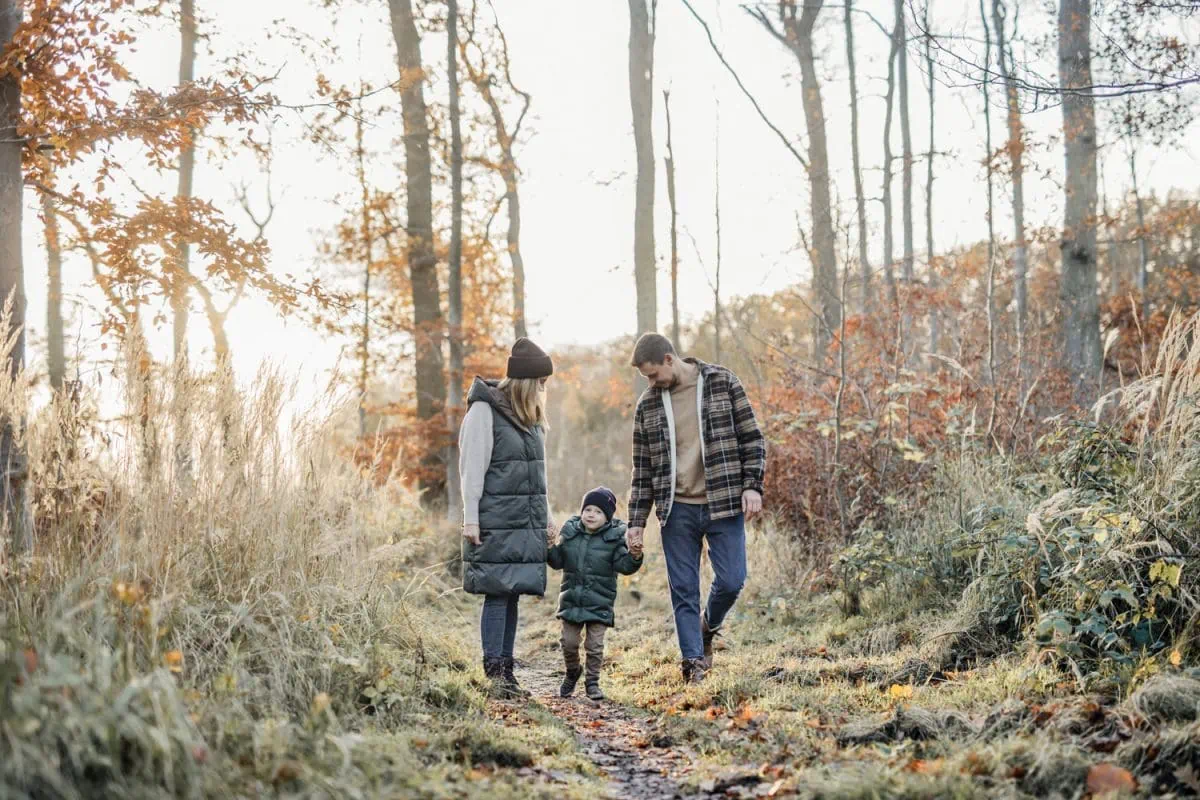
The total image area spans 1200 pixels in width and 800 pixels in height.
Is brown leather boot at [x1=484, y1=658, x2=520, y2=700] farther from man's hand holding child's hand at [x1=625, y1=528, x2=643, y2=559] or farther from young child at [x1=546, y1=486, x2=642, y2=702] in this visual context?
man's hand holding child's hand at [x1=625, y1=528, x2=643, y2=559]

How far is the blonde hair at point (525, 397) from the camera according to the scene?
4867 mm

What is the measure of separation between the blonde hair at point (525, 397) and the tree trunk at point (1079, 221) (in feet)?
26.1

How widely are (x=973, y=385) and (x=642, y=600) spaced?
3548 mm

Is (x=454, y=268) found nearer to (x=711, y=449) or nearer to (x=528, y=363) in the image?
(x=528, y=363)

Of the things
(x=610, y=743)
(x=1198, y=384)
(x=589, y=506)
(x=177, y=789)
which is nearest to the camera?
(x=177, y=789)

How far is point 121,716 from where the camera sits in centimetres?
243

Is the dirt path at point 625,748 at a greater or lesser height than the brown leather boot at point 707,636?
lesser

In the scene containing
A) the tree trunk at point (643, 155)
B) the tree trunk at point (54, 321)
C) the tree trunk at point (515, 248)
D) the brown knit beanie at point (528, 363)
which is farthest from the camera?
the tree trunk at point (515, 248)

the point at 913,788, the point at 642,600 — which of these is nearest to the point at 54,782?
the point at 913,788

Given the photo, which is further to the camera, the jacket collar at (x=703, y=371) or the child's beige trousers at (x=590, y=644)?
the jacket collar at (x=703, y=371)

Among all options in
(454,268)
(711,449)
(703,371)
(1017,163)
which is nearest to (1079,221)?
(1017,163)

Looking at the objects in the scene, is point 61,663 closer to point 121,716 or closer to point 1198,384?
point 121,716

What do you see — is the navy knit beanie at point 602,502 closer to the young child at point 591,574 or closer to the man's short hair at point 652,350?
the young child at point 591,574

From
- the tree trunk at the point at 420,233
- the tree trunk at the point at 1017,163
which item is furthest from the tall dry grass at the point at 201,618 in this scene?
the tree trunk at the point at 420,233
